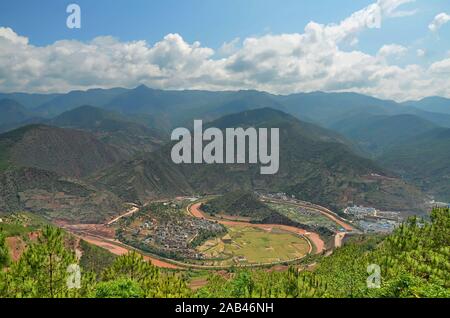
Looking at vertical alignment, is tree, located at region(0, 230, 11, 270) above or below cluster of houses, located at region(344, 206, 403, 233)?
above

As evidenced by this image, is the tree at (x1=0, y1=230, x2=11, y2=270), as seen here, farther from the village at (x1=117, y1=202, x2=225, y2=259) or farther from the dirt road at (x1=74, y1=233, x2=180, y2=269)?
A: the village at (x1=117, y1=202, x2=225, y2=259)

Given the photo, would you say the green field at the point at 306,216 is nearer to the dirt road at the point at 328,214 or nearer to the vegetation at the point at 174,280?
the dirt road at the point at 328,214

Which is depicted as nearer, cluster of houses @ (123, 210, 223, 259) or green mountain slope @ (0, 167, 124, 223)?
cluster of houses @ (123, 210, 223, 259)

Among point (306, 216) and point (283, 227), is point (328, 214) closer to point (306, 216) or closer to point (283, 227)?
point (306, 216)

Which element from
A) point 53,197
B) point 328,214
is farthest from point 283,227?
point 53,197

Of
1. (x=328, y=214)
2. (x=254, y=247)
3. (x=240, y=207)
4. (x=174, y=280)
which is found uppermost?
(x=174, y=280)

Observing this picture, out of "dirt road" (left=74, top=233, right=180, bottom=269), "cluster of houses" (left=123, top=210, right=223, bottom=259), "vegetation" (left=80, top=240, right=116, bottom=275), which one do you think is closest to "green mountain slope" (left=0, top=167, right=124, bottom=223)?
"dirt road" (left=74, top=233, right=180, bottom=269)

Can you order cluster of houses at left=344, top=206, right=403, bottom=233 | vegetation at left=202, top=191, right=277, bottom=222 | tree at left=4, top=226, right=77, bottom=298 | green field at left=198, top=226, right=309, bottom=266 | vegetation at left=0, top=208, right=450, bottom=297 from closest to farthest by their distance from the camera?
vegetation at left=0, top=208, right=450, bottom=297 < tree at left=4, top=226, right=77, bottom=298 < green field at left=198, top=226, right=309, bottom=266 < cluster of houses at left=344, top=206, right=403, bottom=233 < vegetation at left=202, top=191, right=277, bottom=222

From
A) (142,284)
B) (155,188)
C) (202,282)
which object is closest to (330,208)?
(155,188)

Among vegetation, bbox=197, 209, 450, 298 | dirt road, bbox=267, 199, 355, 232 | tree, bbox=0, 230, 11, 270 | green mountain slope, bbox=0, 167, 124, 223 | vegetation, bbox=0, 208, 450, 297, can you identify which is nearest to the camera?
vegetation, bbox=197, 209, 450, 298
